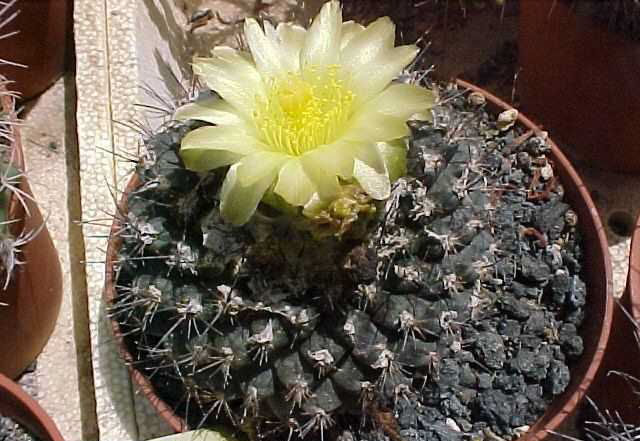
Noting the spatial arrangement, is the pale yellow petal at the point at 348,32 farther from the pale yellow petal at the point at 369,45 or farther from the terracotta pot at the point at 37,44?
the terracotta pot at the point at 37,44

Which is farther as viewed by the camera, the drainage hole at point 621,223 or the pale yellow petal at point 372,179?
the drainage hole at point 621,223

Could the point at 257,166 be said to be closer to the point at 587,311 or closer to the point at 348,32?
the point at 348,32

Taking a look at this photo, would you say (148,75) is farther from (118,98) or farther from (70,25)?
(70,25)

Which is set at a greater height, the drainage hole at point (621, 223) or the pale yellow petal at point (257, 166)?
the pale yellow petal at point (257, 166)

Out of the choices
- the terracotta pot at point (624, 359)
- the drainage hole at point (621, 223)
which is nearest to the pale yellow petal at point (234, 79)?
the terracotta pot at point (624, 359)

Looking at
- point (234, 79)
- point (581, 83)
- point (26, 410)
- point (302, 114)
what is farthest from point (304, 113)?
point (581, 83)

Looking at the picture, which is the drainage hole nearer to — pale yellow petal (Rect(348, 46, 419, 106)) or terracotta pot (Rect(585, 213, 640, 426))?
terracotta pot (Rect(585, 213, 640, 426))

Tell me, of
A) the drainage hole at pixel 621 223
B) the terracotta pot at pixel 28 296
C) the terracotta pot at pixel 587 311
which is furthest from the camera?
the drainage hole at pixel 621 223
